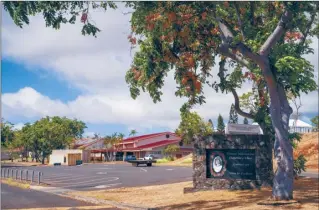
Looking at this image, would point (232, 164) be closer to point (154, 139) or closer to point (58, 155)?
point (58, 155)

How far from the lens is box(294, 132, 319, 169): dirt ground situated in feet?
150

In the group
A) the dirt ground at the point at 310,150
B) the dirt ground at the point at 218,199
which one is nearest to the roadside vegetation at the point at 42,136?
the dirt ground at the point at 310,150

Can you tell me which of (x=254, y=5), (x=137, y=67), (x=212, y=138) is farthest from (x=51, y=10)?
(x=212, y=138)

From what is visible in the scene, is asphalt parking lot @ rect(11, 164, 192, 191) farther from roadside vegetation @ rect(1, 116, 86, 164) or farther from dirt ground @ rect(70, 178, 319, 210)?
roadside vegetation @ rect(1, 116, 86, 164)

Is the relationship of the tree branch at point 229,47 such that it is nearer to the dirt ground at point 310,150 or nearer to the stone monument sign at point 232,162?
the stone monument sign at point 232,162

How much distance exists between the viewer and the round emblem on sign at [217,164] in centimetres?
1934

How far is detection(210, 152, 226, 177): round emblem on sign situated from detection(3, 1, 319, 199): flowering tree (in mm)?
3097

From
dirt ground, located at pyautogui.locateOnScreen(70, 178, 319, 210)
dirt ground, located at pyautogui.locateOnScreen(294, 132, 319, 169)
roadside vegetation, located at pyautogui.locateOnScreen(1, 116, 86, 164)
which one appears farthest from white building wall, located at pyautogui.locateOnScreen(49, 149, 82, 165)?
dirt ground, located at pyautogui.locateOnScreen(70, 178, 319, 210)

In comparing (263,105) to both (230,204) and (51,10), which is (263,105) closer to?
(230,204)

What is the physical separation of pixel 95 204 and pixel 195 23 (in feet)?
27.4

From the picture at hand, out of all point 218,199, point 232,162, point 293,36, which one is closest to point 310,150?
point 232,162

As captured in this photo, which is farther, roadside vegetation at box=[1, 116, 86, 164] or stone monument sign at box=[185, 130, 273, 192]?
roadside vegetation at box=[1, 116, 86, 164]

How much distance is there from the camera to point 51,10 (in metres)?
13.3

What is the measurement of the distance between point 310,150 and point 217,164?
32.5m
